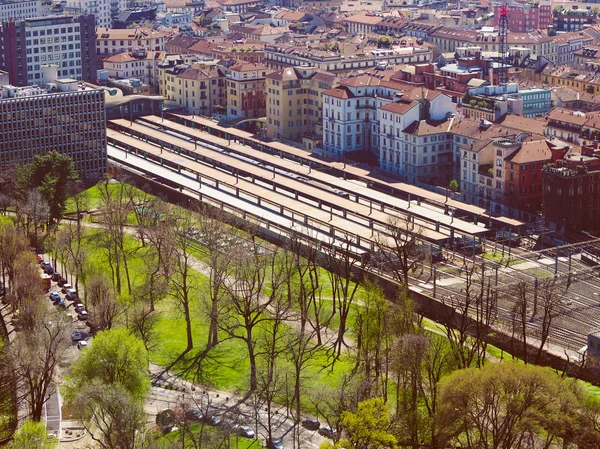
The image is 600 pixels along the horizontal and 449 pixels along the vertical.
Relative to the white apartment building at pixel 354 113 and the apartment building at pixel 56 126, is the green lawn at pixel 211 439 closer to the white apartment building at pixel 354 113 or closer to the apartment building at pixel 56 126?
the apartment building at pixel 56 126

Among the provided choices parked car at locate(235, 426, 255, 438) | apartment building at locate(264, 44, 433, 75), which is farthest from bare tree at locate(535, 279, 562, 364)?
apartment building at locate(264, 44, 433, 75)

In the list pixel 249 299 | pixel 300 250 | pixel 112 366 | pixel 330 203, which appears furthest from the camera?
pixel 330 203

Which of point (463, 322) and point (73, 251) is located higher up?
point (463, 322)

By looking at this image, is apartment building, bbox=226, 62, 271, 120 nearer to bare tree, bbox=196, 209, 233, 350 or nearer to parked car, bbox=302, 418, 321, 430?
bare tree, bbox=196, 209, 233, 350

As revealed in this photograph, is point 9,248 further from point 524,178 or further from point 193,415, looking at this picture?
point 524,178

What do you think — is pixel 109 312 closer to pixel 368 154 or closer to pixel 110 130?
pixel 368 154

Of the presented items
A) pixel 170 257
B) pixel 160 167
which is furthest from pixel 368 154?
pixel 170 257

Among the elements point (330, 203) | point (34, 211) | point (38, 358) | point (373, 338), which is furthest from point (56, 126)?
point (373, 338)
